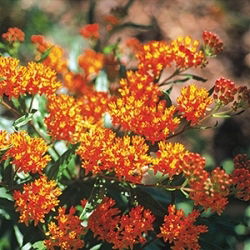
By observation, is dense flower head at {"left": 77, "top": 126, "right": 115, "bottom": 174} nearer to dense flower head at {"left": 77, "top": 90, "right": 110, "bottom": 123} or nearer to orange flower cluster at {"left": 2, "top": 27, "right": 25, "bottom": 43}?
dense flower head at {"left": 77, "top": 90, "right": 110, "bottom": 123}

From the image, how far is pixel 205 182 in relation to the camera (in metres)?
2.29

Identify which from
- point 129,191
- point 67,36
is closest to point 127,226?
point 129,191

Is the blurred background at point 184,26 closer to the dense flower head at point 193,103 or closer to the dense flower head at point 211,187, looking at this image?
the dense flower head at point 193,103

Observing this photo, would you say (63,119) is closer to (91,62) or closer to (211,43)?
(211,43)

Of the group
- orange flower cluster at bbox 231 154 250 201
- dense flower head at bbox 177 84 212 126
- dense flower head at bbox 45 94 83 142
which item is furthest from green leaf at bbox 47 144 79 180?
orange flower cluster at bbox 231 154 250 201

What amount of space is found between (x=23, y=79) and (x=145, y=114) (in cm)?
69

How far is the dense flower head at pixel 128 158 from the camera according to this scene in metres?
2.50

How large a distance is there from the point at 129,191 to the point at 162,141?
34 cm

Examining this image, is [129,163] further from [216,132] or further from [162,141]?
[216,132]

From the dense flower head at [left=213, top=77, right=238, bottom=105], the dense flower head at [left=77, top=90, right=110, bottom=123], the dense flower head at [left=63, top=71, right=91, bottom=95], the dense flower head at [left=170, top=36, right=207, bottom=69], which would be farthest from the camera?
→ the dense flower head at [left=63, top=71, right=91, bottom=95]

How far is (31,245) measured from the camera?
284 centimetres

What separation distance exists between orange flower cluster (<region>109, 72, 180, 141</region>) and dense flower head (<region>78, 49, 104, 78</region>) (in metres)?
1.00

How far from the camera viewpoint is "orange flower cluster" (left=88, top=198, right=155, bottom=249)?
254cm

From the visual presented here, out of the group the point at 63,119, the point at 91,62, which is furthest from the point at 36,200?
the point at 91,62
